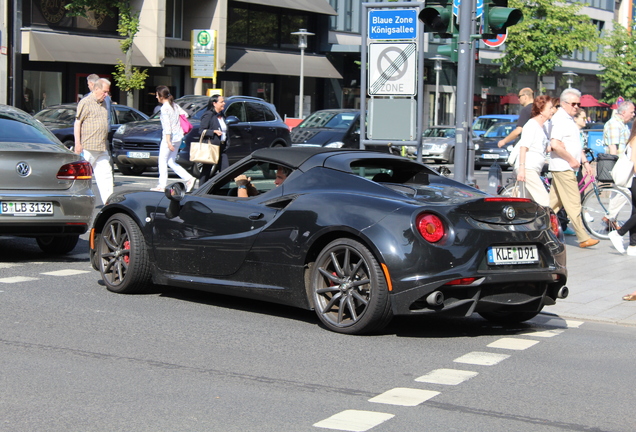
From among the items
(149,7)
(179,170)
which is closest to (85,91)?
(149,7)

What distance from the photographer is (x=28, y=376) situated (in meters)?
5.84

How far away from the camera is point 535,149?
12.0m

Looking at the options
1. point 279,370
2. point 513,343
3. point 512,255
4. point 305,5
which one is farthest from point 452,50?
point 305,5

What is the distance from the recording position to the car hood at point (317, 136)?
25672 mm

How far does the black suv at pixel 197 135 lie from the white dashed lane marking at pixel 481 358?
14.8 metres

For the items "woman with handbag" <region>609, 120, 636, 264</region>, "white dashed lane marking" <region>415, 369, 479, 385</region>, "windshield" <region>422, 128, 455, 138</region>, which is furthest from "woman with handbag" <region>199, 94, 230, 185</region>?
"windshield" <region>422, 128, 455, 138</region>

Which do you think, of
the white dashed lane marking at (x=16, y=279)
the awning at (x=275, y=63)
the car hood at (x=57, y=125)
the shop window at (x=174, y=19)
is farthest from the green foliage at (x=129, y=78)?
the white dashed lane marking at (x=16, y=279)

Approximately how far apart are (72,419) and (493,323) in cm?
403

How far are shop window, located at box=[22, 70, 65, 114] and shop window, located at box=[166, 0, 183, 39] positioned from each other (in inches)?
245

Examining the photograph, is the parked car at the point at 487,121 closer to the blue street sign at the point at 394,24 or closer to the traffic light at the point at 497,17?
the blue street sign at the point at 394,24

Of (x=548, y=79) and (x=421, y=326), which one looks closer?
(x=421, y=326)

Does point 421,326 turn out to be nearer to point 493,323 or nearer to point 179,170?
point 493,323

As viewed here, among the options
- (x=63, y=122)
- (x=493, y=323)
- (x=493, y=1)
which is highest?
(x=493, y=1)

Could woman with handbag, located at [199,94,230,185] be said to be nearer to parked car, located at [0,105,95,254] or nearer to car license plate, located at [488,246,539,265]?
parked car, located at [0,105,95,254]
